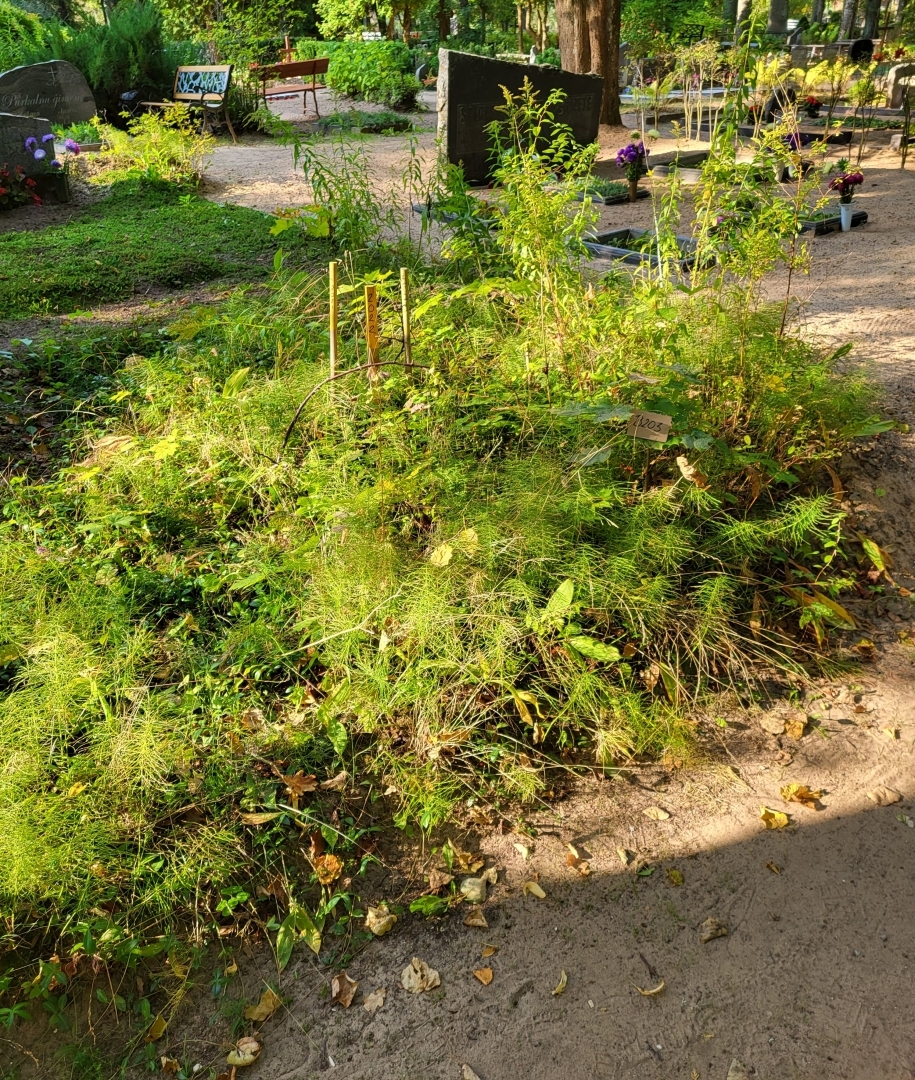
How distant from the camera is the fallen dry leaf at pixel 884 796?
2662 millimetres

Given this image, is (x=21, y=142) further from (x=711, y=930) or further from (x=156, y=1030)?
(x=711, y=930)

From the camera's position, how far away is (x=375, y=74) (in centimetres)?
1783

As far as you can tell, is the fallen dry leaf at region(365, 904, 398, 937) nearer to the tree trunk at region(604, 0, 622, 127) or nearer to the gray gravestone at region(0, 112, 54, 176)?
the gray gravestone at region(0, 112, 54, 176)

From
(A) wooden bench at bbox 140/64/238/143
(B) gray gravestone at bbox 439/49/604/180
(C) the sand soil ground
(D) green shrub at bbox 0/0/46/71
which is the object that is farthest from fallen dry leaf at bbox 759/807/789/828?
(D) green shrub at bbox 0/0/46/71

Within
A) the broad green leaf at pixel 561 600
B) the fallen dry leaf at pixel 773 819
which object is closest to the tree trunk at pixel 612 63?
the broad green leaf at pixel 561 600

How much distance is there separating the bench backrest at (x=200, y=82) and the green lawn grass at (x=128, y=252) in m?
5.32

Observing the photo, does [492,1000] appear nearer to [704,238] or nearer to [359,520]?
[359,520]

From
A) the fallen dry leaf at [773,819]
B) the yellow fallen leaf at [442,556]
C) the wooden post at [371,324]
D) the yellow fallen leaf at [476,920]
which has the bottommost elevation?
the yellow fallen leaf at [476,920]

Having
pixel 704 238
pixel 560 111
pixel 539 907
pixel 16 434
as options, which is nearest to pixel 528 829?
pixel 539 907

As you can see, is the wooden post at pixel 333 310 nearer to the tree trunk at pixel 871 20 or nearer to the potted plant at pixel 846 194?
the potted plant at pixel 846 194

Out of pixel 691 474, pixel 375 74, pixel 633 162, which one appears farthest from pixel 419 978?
pixel 375 74

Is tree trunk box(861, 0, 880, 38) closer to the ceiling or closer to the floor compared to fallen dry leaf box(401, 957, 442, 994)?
closer to the ceiling

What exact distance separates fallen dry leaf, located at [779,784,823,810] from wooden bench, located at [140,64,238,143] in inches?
560

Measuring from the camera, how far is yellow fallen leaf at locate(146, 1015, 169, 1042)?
2.08 meters
